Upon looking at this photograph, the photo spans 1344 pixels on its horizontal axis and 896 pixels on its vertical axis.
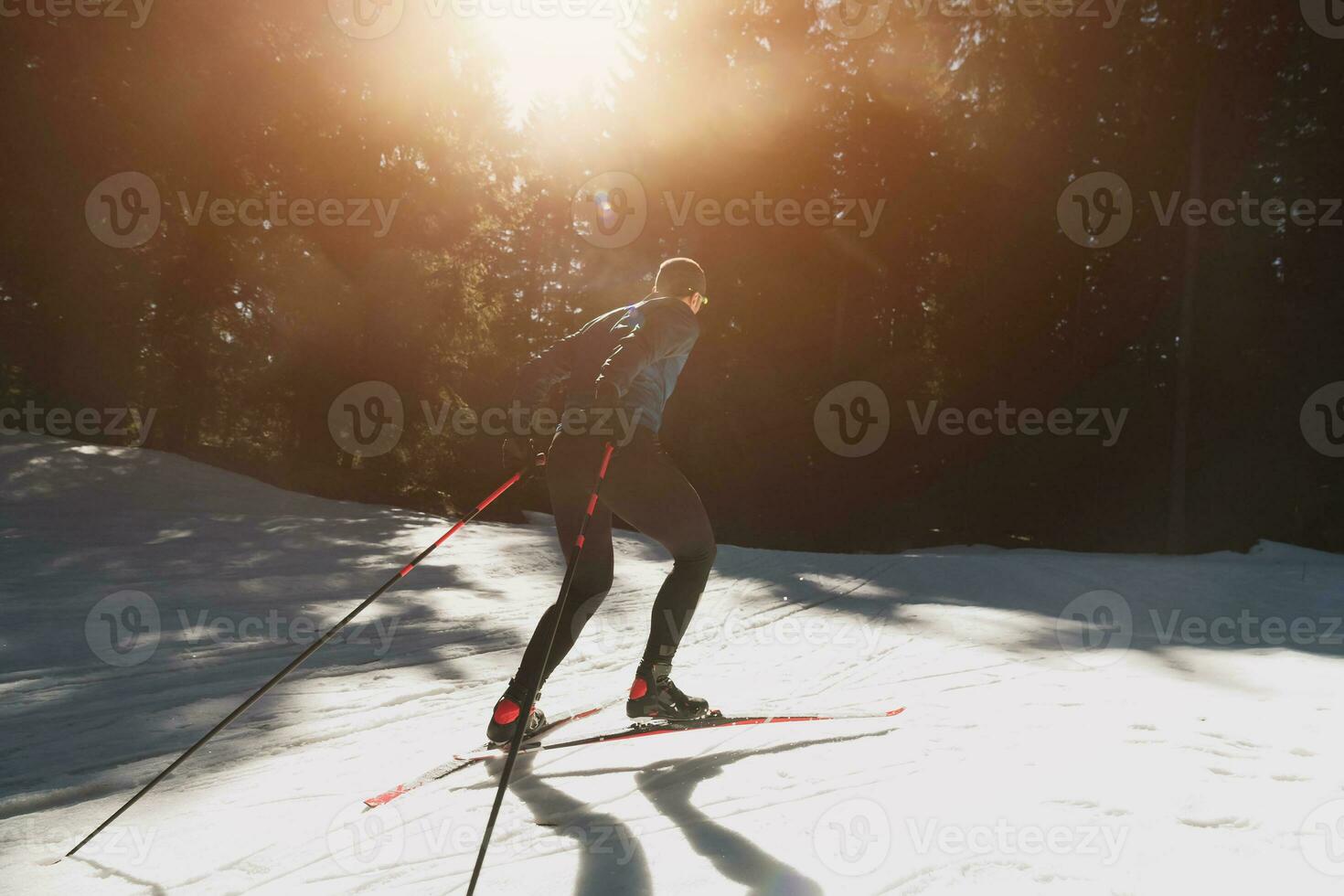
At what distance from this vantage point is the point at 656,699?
12.2 ft

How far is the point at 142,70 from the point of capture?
567 inches

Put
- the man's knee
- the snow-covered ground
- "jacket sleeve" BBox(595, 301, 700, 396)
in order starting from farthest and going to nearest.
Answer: the man's knee, "jacket sleeve" BBox(595, 301, 700, 396), the snow-covered ground

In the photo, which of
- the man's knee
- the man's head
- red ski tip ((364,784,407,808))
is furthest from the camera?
the man's head

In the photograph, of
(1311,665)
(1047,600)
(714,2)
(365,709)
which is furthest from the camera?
(714,2)

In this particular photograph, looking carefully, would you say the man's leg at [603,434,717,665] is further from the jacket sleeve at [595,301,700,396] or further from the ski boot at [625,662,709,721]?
the jacket sleeve at [595,301,700,396]

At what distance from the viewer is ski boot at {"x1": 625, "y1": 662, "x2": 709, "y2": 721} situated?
369 centimetres

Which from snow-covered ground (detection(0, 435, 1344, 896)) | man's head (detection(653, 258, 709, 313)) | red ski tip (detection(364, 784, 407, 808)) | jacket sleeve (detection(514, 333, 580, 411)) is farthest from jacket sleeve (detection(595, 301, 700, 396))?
red ski tip (detection(364, 784, 407, 808))

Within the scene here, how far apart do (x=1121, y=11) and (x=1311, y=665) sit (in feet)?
50.8

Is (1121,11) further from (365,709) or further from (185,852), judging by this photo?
(185,852)

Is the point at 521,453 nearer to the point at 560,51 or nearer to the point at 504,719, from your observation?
the point at 504,719

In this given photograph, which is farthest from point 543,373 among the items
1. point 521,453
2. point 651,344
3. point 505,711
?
point 505,711

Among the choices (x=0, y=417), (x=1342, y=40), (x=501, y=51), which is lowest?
(x=0, y=417)

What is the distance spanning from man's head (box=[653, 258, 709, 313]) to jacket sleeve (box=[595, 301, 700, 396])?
119 mm

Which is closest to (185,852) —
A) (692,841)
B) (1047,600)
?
(692,841)
